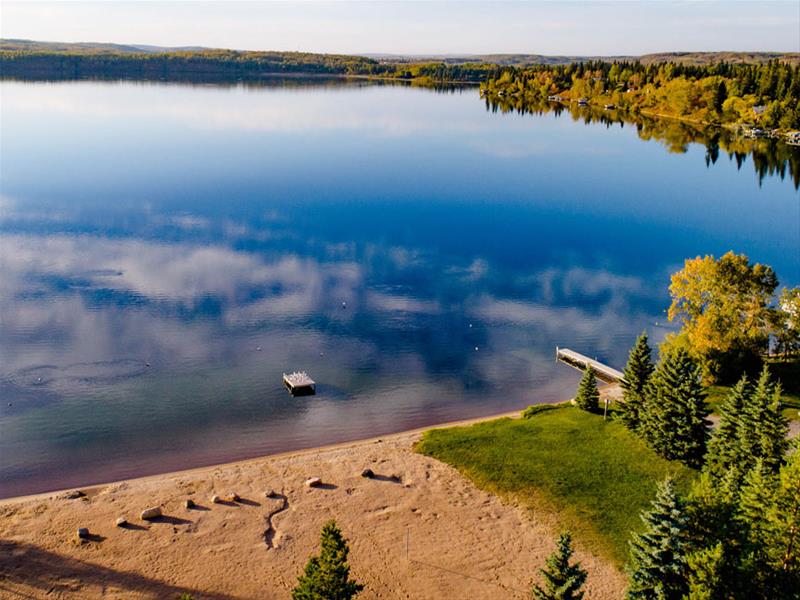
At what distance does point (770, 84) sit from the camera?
197000 millimetres

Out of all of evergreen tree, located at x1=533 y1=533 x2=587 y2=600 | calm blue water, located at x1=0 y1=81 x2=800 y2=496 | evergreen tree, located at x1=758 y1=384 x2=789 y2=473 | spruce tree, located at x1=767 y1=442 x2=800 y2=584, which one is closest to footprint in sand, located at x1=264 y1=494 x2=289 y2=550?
calm blue water, located at x1=0 y1=81 x2=800 y2=496

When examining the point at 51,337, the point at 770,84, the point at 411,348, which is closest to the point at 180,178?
the point at 51,337

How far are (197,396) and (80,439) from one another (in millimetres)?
8975

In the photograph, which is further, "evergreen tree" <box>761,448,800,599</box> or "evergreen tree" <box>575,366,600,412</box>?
"evergreen tree" <box>575,366,600,412</box>

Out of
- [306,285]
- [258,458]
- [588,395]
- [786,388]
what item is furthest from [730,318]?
[306,285]

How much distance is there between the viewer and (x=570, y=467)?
42750 mm

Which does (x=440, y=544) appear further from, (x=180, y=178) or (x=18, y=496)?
(x=180, y=178)

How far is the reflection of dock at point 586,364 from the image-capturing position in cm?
5797

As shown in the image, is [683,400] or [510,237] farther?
[510,237]

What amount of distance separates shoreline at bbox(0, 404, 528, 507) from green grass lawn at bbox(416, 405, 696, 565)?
2.09 meters

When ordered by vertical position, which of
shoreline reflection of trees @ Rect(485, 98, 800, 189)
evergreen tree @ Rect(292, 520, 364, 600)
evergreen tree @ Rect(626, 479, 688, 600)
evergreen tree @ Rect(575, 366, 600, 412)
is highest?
shoreline reflection of trees @ Rect(485, 98, 800, 189)

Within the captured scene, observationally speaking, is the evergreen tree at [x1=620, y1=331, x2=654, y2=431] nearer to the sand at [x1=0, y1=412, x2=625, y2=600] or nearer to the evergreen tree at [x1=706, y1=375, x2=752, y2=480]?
the evergreen tree at [x1=706, y1=375, x2=752, y2=480]

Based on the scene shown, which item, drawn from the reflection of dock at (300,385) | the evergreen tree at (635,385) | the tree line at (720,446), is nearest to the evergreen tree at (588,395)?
the tree line at (720,446)

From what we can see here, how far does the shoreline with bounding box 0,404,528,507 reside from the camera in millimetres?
41344
